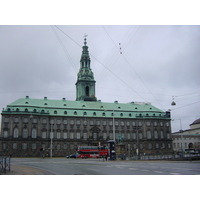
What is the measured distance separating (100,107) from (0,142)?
1571 inches

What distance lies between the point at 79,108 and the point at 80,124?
644 centimetres

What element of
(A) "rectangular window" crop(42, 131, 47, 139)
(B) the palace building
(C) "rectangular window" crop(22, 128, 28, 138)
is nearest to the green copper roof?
(B) the palace building

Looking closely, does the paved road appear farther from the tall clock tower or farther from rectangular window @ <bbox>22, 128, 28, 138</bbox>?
the tall clock tower

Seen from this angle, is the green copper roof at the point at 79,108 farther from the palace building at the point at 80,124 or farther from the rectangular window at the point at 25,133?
the rectangular window at the point at 25,133

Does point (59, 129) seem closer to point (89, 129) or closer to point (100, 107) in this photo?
point (89, 129)

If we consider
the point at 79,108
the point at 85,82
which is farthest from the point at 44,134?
the point at 85,82

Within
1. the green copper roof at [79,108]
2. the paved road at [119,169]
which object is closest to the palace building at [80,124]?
the green copper roof at [79,108]

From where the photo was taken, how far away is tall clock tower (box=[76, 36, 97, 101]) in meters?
112

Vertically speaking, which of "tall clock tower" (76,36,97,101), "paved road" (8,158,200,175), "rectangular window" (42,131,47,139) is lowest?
"paved road" (8,158,200,175)

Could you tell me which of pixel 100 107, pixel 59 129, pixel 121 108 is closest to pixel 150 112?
pixel 121 108

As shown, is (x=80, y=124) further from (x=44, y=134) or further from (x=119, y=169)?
(x=119, y=169)

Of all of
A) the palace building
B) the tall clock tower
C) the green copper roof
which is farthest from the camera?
the tall clock tower

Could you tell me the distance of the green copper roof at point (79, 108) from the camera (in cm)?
9456

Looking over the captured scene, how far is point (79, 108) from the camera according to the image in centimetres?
10238
